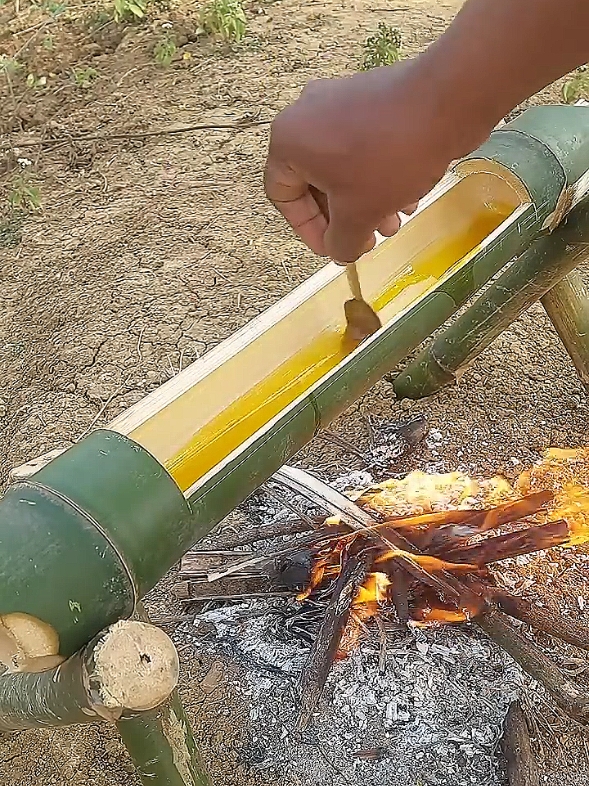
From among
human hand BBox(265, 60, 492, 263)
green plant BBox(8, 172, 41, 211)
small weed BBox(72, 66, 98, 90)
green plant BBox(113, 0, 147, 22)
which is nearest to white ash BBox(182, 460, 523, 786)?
human hand BBox(265, 60, 492, 263)

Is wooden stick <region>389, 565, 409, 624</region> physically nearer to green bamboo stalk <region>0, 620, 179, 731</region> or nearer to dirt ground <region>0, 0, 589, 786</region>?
dirt ground <region>0, 0, 589, 786</region>

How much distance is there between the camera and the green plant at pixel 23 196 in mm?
3113

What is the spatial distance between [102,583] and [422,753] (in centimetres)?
Answer: 84

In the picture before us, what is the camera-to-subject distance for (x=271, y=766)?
174 centimetres

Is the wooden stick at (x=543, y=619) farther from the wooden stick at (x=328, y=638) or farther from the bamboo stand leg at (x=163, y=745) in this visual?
the bamboo stand leg at (x=163, y=745)

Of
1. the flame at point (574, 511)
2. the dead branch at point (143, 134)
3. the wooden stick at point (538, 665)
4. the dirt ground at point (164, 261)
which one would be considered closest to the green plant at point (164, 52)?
the dirt ground at point (164, 261)

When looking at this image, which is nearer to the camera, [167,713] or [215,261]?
[167,713]

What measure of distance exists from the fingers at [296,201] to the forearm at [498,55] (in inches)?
9.1

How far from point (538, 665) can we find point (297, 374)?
781 millimetres

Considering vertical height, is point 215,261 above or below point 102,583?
below

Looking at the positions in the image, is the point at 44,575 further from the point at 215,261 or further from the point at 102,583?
the point at 215,261

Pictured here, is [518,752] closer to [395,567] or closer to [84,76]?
[395,567]

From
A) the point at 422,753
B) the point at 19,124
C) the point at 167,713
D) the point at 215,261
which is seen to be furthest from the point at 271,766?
the point at 19,124

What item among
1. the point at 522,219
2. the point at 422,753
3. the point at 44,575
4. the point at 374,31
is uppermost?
the point at 44,575
